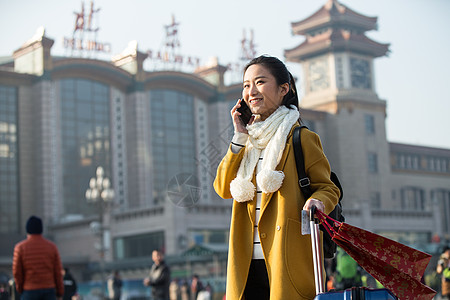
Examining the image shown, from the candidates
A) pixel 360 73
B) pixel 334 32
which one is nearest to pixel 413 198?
pixel 360 73

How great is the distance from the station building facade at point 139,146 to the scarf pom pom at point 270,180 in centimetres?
3494

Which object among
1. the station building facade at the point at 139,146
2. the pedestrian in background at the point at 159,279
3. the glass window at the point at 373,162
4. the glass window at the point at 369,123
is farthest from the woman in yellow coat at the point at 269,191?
the glass window at the point at 369,123

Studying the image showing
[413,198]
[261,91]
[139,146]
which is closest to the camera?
[261,91]

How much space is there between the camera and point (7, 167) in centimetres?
5044

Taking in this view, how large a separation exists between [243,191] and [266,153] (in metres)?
0.23

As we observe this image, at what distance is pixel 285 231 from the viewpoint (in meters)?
3.52

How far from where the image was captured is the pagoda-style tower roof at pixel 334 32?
6812 centimetres

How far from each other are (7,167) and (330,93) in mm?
30482

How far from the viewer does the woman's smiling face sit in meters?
3.81

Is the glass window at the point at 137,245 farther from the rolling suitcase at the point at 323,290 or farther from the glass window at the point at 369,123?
the rolling suitcase at the point at 323,290

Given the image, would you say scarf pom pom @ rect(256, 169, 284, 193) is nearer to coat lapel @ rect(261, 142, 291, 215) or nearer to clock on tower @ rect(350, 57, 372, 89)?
coat lapel @ rect(261, 142, 291, 215)

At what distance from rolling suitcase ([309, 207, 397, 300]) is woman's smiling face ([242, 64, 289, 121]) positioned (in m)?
0.68

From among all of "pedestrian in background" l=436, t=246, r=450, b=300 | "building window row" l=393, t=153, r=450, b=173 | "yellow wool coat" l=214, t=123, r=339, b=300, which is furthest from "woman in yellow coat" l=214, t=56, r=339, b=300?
"building window row" l=393, t=153, r=450, b=173

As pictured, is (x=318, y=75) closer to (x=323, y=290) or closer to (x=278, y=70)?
(x=278, y=70)
